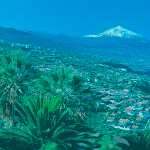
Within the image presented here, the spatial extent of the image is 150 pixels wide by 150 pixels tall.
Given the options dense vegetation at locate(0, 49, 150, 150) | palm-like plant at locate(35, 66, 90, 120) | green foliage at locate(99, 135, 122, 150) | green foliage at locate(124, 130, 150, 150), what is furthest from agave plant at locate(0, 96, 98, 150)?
palm-like plant at locate(35, 66, 90, 120)

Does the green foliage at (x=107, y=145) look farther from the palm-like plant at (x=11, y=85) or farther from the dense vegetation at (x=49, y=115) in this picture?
the palm-like plant at (x=11, y=85)

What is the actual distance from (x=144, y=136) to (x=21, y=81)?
5.20 m

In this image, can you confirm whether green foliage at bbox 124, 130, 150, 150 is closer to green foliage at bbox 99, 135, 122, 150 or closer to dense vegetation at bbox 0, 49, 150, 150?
dense vegetation at bbox 0, 49, 150, 150

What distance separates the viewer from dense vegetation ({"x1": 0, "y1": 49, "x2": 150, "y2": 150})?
312 inches

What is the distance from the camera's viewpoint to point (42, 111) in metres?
7.84

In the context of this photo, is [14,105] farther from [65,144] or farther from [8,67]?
[65,144]

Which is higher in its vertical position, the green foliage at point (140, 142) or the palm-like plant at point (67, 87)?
the palm-like plant at point (67, 87)

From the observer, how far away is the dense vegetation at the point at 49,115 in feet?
26.0

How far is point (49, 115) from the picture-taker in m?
7.98

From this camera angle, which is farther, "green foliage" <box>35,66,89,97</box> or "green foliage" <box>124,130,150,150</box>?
"green foliage" <box>35,66,89,97</box>

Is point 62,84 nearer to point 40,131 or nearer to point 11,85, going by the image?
point 11,85

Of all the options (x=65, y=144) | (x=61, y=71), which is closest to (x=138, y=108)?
(x=61, y=71)

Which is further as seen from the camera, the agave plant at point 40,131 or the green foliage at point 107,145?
the green foliage at point 107,145

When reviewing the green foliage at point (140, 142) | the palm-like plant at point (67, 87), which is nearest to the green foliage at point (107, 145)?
the green foliage at point (140, 142)
